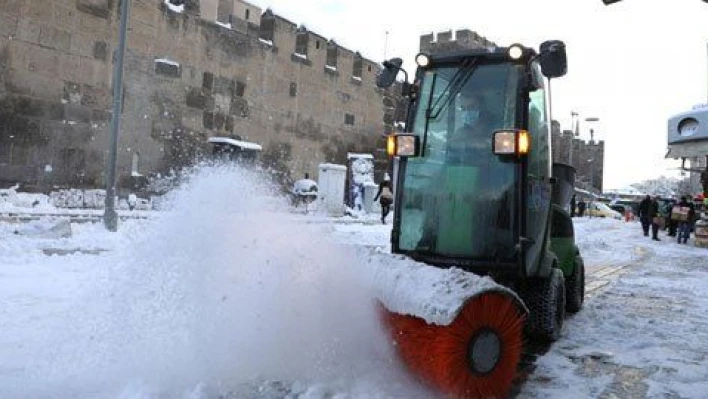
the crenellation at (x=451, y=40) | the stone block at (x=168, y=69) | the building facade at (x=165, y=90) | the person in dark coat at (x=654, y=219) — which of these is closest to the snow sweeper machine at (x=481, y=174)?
the building facade at (x=165, y=90)

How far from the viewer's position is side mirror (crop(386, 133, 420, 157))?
5.21 meters

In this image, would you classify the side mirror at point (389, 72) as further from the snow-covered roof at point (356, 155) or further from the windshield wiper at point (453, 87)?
the snow-covered roof at point (356, 155)

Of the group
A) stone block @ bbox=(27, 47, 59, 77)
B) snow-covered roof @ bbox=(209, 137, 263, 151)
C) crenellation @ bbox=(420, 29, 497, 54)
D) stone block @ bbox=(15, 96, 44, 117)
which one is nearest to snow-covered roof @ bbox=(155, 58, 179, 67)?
snow-covered roof @ bbox=(209, 137, 263, 151)

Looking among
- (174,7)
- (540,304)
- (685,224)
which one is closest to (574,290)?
(540,304)

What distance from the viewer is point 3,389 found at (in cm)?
388

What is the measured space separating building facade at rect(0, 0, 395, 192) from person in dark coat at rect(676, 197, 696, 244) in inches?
477

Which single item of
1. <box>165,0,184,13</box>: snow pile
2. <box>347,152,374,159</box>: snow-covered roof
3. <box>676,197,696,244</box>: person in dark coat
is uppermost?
<box>165,0,184,13</box>: snow pile

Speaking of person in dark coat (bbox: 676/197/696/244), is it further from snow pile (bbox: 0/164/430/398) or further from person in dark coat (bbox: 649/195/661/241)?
snow pile (bbox: 0/164/430/398)

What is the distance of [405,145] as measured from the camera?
5.23m

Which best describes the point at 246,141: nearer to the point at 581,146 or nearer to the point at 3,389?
the point at 3,389

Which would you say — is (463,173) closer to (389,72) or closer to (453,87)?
(453,87)

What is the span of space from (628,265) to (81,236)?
10.5 m

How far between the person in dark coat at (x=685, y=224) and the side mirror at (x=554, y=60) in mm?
19409

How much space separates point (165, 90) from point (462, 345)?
16960mm
